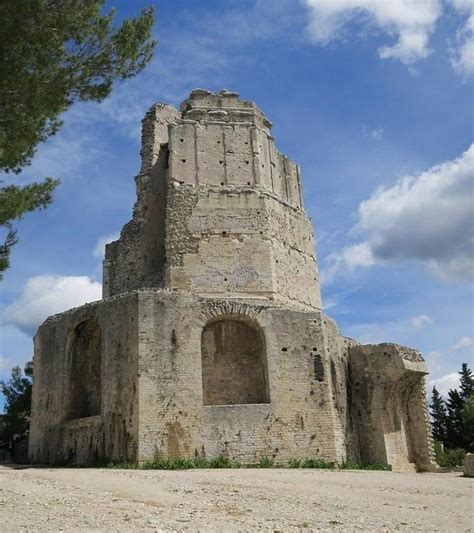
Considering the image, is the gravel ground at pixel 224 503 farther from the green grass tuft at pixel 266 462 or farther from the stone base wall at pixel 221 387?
the stone base wall at pixel 221 387

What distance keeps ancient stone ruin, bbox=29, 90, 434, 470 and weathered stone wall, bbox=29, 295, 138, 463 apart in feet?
0.16

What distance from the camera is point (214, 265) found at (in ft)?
66.6

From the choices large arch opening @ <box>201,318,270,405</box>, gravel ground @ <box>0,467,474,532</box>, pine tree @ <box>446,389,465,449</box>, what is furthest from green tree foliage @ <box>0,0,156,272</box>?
pine tree @ <box>446,389,465,449</box>

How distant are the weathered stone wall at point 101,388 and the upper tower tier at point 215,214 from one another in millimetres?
3172

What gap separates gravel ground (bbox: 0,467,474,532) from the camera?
297 inches

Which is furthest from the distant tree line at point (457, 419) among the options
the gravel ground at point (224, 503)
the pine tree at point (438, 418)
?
the gravel ground at point (224, 503)

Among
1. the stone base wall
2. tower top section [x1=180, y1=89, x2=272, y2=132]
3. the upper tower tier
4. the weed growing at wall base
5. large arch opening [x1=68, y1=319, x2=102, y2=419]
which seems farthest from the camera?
tower top section [x1=180, y1=89, x2=272, y2=132]

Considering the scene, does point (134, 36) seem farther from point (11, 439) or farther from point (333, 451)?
point (11, 439)

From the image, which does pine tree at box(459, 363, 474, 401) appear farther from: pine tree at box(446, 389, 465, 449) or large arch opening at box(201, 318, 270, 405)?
large arch opening at box(201, 318, 270, 405)

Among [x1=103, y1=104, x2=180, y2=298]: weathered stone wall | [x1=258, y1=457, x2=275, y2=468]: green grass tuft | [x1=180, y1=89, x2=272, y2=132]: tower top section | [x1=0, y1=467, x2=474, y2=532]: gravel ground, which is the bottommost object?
[x1=0, y1=467, x2=474, y2=532]: gravel ground

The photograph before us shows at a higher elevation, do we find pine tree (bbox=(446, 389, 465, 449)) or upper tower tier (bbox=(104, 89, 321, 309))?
upper tower tier (bbox=(104, 89, 321, 309))

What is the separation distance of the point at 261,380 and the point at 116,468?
496 centimetres

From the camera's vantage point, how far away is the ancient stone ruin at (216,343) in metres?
16.2

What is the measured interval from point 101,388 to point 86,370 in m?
1.79
